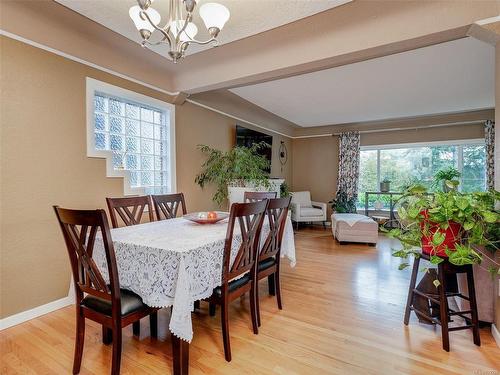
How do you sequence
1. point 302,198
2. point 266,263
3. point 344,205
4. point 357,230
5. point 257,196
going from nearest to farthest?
point 266,263, point 257,196, point 357,230, point 344,205, point 302,198

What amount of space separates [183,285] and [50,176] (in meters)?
1.82

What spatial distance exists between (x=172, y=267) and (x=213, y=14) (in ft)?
5.05

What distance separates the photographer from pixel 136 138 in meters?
3.24

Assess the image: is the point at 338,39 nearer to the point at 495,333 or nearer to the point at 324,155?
Result: the point at 495,333

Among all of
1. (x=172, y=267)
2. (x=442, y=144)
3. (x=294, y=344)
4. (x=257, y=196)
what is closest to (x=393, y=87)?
(x=442, y=144)

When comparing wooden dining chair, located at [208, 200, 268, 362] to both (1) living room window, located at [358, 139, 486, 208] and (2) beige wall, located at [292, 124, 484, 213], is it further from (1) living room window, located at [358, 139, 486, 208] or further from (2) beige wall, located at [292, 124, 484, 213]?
(2) beige wall, located at [292, 124, 484, 213]

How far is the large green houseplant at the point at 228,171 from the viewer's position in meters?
3.93

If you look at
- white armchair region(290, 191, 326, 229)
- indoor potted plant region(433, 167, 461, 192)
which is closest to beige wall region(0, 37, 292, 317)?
white armchair region(290, 191, 326, 229)

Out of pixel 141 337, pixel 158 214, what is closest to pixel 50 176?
pixel 158 214

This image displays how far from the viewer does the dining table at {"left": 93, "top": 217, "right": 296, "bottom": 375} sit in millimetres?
1396

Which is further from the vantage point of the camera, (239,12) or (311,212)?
(311,212)

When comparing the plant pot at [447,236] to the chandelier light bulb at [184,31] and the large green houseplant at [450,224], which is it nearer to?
the large green houseplant at [450,224]

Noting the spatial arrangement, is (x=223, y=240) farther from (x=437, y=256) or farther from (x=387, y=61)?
(x=387, y=61)

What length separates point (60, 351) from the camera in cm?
182
